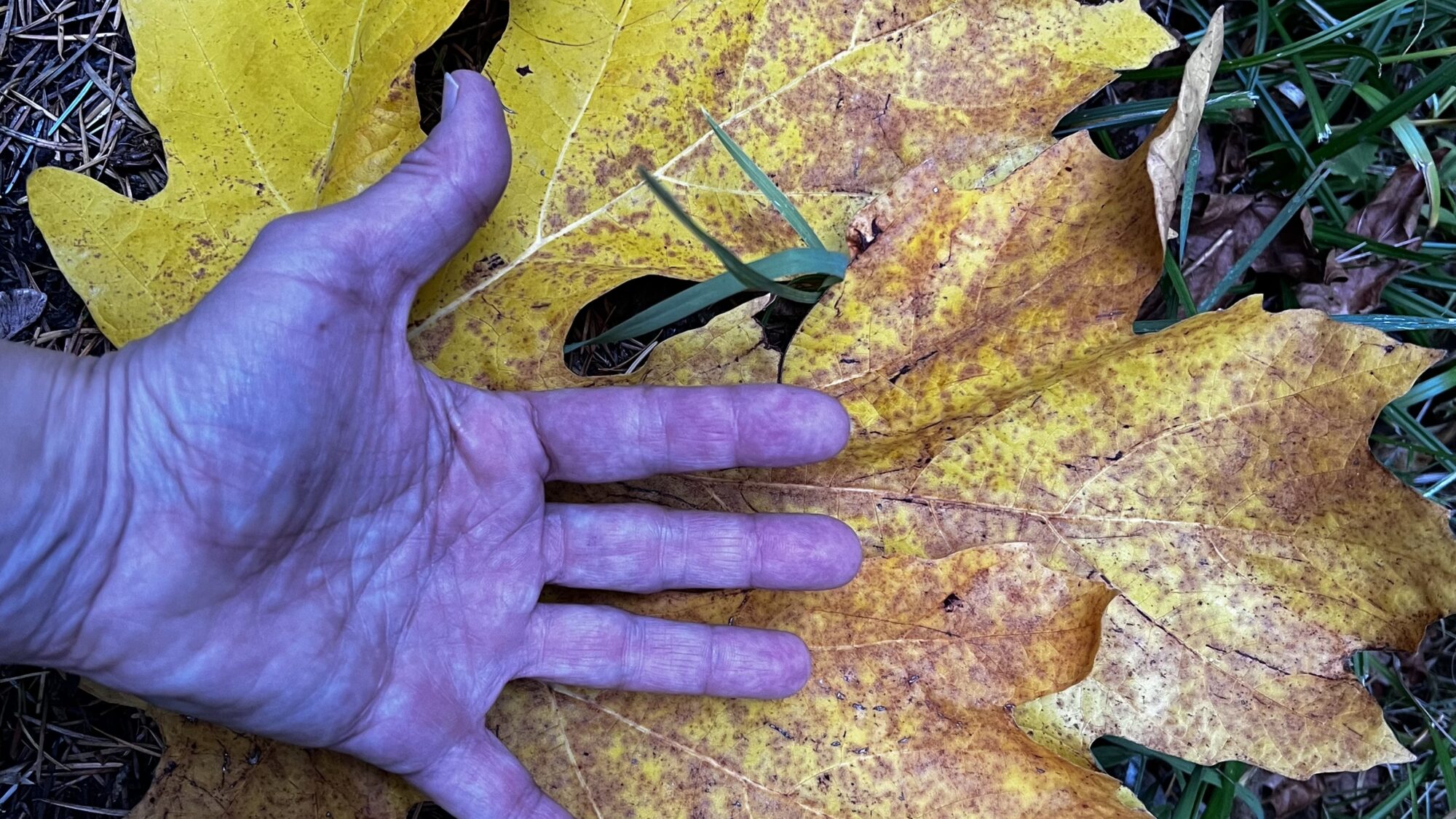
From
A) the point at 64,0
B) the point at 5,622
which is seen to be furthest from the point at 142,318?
the point at 64,0

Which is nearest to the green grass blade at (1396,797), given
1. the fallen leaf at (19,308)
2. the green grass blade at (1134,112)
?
the green grass blade at (1134,112)

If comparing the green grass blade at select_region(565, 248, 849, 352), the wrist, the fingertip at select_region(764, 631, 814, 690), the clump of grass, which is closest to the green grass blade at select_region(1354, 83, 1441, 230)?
the clump of grass

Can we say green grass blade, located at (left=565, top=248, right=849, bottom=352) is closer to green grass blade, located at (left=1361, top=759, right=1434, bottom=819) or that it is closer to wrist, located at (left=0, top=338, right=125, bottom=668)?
wrist, located at (left=0, top=338, right=125, bottom=668)

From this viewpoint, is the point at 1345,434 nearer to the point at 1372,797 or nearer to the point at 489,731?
the point at 1372,797

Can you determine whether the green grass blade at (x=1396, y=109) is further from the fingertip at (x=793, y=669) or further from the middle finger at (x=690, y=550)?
the fingertip at (x=793, y=669)

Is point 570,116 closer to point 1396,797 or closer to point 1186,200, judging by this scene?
point 1186,200

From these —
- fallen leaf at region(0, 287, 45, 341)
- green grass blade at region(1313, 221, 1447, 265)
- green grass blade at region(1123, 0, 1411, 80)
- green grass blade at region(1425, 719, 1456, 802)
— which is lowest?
green grass blade at region(1425, 719, 1456, 802)

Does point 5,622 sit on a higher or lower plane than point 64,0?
lower
